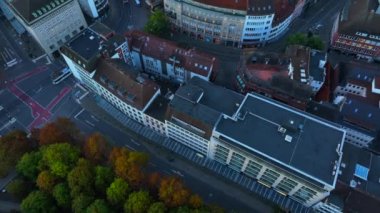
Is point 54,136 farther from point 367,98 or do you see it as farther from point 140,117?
point 367,98

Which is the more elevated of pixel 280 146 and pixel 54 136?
pixel 280 146

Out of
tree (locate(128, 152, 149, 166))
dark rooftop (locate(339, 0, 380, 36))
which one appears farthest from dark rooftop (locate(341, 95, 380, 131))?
tree (locate(128, 152, 149, 166))

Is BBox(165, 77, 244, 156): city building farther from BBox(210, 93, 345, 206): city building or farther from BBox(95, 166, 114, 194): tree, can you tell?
BBox(95, 166, 114, 194): tree

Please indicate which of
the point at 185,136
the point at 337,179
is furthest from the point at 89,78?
the point at 337,179

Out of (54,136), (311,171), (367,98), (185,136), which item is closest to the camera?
(311,171)

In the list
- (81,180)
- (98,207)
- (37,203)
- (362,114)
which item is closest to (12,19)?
(37,203)

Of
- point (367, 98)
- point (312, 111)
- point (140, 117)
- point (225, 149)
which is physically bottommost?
point (140, 117)

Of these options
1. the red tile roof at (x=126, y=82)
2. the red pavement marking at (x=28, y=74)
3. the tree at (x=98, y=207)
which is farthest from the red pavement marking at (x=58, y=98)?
the tree at (x=98, y=207)
